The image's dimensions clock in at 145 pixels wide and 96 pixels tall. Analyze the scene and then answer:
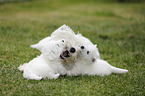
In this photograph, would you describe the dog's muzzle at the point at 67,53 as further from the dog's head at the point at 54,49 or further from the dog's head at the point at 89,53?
the dog's head at the point at 89,53

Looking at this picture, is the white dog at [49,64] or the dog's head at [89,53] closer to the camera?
the white dog at [49,64]

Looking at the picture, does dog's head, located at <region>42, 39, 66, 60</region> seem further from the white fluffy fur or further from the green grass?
the green grass

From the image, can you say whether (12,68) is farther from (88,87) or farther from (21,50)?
(88,87)

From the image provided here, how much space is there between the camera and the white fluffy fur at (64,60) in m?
2.80

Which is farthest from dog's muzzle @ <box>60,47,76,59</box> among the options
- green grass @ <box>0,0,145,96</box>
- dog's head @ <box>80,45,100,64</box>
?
green grass @ <box>0,0,145,96</box>

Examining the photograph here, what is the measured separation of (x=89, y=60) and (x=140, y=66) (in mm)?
1477

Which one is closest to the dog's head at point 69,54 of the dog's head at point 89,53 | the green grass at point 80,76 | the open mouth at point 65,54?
the open mouth at point 65,54

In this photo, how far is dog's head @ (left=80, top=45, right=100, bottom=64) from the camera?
9.59ft

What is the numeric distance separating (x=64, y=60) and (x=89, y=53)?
0.44 m

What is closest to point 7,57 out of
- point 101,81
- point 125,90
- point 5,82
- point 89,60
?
point 5,82

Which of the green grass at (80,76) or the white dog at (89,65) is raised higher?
the white dog at (89,65)

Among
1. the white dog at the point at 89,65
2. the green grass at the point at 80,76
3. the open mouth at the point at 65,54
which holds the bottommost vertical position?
the green grass at the point at 80,76

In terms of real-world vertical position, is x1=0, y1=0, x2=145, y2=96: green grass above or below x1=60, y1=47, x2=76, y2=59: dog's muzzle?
below

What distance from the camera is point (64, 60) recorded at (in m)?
2.93
